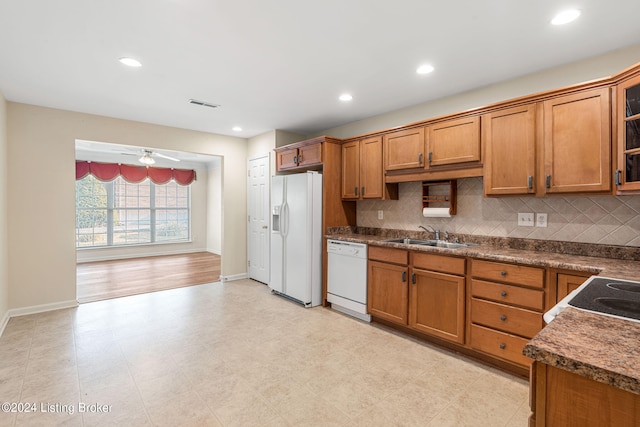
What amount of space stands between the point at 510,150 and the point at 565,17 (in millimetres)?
980

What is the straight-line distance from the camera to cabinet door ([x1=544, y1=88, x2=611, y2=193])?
86.2 inches

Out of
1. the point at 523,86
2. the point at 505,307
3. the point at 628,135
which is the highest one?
the point at 523,86

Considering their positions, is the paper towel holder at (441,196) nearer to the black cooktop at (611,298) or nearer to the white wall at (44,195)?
the black cooktop at (611,298)

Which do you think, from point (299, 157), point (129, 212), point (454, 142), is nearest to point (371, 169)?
point (454, 142)

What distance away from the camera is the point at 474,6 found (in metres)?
1.91

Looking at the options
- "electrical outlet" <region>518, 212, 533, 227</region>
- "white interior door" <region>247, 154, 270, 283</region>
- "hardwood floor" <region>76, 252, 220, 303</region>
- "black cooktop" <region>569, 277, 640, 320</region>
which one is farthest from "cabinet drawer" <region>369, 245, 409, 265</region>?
"hardwood floor" <region>76, 252, 220, 303</region>

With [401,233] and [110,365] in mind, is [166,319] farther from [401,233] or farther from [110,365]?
[401,233]

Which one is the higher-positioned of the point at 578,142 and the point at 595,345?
the point at 578,142

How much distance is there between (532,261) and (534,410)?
5.47 ft

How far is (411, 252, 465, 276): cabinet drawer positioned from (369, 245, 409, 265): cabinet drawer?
0.09 m

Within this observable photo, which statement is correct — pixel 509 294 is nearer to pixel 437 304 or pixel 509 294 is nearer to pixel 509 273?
pixel 509 273

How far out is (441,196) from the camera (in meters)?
3.38

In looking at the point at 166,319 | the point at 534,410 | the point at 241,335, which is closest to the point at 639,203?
the point at 534,410

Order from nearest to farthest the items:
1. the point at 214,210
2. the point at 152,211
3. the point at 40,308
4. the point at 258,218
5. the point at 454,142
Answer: the point at 454,142 < the point at 40,308 < the point at 258,218 < the point at 152,211 < the point at 214,210
